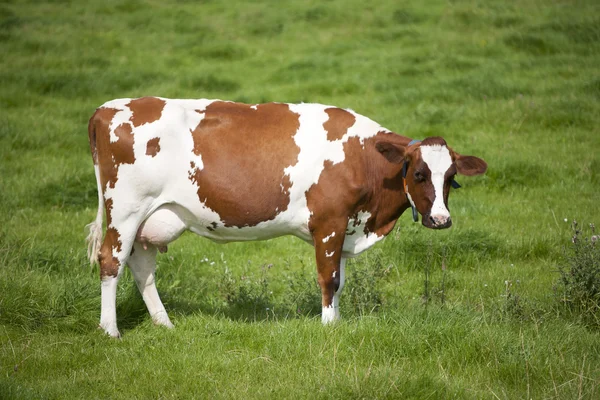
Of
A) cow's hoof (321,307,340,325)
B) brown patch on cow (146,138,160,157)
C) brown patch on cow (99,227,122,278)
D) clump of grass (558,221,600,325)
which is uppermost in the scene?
brown patch on cow (146,138,160,157)

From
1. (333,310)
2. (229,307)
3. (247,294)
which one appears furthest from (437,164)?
(229,307)

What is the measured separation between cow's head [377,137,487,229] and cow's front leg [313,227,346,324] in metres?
0.64

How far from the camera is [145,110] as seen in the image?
5902 mm

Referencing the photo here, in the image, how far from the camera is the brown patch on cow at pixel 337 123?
5926 millimetres

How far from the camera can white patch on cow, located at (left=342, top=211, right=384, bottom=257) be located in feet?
19.8

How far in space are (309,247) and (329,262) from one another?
A: 2.53 metres

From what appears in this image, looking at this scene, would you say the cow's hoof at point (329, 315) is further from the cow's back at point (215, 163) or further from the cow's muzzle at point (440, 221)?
the cow's muzzle at point (440, 221)

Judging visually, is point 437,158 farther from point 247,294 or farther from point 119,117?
point 119,117

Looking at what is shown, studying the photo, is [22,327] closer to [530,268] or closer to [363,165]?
[363,165]

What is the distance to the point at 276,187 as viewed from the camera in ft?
19.0

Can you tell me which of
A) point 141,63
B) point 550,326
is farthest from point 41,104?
point 550,326

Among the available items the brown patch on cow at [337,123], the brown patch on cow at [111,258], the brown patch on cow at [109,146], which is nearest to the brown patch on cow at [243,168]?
the brown patch on cow at [337,123]

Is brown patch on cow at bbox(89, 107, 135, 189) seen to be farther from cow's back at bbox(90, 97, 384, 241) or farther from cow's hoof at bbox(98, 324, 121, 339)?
cow's hoof at bbox(98, 324, 121, 339)

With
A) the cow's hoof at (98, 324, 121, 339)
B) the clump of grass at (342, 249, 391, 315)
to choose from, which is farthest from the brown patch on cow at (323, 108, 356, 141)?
the cow's hoof at (98, 324, 121, 339)
